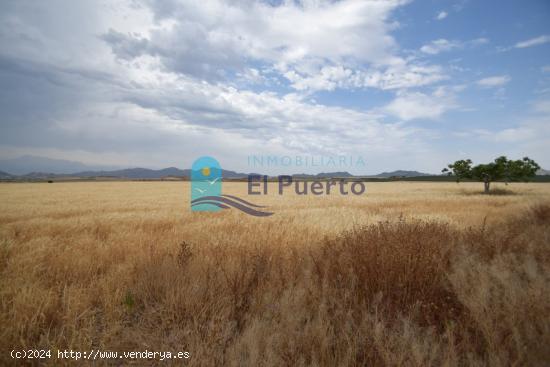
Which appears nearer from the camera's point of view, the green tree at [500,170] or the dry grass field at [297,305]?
the dry grass field at [297,305]

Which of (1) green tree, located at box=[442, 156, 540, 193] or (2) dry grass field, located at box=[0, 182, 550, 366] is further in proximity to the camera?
(1) green tree, located at box=[442, 156, 540, 193]

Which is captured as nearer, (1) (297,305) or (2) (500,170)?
(1) (297,305)

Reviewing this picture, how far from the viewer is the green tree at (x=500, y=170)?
37.0m

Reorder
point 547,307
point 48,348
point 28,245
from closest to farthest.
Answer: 1. point 48,348
2. point 547,307
3. point 28,245

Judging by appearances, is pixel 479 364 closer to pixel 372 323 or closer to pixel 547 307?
pixel 372 323

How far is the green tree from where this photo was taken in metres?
37.0

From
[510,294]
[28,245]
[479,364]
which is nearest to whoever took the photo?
[479,364]

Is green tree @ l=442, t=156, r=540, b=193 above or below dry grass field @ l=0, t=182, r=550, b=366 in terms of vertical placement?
above

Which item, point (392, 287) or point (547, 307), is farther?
point (392, 287)

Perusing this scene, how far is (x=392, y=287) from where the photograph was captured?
424 centimetres

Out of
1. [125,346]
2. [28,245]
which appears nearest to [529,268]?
[125,346]

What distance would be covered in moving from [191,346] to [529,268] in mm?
5283

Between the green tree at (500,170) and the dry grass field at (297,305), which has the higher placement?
the green tree at (500,170)

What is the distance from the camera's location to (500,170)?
3722cm
